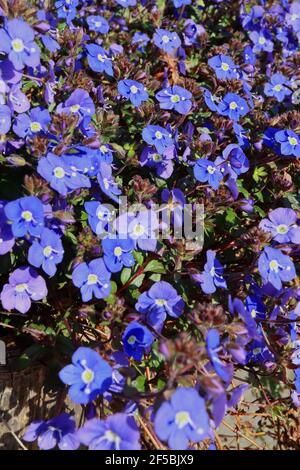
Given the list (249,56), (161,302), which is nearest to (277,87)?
(249,56)

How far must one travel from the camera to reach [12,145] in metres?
2.11

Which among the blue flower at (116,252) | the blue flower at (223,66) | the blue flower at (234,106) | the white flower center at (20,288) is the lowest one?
the white flower center at (20,288)

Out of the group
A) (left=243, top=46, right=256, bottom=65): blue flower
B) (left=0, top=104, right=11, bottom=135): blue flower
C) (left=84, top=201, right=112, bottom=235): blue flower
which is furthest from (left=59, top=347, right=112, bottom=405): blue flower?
(left=243, top=46, right=256, bottom=65): blue flower

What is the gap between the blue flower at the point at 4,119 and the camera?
205 centimetres

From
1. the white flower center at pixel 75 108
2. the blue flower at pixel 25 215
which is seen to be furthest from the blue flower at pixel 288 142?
the blue flower at pixel 25 215

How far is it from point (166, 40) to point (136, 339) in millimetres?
1724

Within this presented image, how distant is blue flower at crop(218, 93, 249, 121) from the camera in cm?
259

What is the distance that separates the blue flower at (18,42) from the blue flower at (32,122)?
0.65 ft

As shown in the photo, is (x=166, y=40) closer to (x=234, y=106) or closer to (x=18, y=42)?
(x=234, y=106)

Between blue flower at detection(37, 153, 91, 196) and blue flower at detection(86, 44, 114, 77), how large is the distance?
804mm

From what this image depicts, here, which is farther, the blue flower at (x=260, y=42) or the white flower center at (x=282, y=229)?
the blue flower at (x=260, y=42)

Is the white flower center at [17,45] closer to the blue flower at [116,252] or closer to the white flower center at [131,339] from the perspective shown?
the blue flower at [116,252]

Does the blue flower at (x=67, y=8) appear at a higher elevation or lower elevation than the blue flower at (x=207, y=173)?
higher
